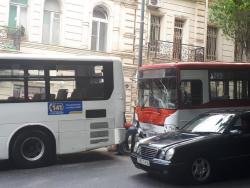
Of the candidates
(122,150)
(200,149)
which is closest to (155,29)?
(122,150)

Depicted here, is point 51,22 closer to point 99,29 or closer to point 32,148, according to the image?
point 99,29

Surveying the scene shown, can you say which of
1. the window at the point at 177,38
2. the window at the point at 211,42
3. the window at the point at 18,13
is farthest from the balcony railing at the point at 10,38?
the window at the point at 211,42

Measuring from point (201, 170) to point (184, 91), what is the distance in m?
4.57

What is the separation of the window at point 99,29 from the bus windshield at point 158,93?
8.87m

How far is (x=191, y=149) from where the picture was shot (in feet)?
31.2

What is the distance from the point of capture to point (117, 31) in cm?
2422

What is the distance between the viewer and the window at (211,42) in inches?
1108

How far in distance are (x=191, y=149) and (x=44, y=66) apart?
14.8 feet

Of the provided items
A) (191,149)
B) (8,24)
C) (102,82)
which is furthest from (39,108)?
(8,24)

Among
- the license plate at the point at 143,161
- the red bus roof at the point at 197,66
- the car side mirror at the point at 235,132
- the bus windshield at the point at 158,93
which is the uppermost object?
the red bus roof at the point at 197,66

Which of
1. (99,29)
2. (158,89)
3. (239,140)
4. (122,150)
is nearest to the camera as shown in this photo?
(239,140)

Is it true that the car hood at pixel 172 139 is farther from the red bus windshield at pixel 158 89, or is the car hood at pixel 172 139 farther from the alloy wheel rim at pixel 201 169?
the red bus windshield at pixel 158 89

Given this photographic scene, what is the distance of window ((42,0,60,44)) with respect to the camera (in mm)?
22203

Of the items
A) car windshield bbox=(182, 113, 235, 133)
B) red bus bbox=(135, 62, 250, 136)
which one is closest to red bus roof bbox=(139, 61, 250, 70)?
red bus bbox=(135, 62, 250, 136)
